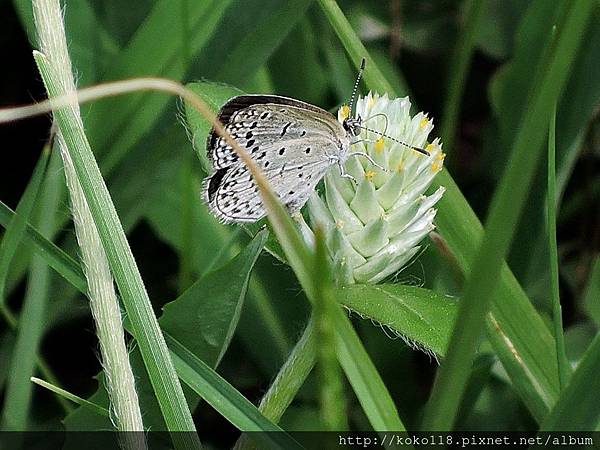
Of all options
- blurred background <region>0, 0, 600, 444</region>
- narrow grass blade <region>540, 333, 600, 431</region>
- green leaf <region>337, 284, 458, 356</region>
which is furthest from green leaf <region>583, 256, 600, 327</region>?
narrow grass blade <region>540, 333, 600, 431</region>

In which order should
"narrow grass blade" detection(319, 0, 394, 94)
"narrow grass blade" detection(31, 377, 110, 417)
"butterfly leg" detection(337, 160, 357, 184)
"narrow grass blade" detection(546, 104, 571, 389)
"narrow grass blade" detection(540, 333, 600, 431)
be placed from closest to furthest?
"narrow grass blade" detection(540, 333, 600, 431), "narrow grass blade" detection(31, 377, 110, 417), "narrow grass blade" detection(546, 104, 571, 389), "butterfly leg" detection(337, 160, 357, 184), "narrow grass blade" detection(319, 0, 394, 94)

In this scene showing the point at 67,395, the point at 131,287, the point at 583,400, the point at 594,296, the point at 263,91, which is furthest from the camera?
the point at 263,91

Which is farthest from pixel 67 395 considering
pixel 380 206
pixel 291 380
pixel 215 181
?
pixel 380 206

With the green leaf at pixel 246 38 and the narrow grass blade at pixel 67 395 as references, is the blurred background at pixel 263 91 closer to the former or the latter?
the green leaf at pixel 246 38

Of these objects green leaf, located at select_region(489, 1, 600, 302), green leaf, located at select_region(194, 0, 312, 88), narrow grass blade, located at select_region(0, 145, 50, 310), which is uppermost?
narrow grass blade, located at select_region(0, 145, 50, 310)

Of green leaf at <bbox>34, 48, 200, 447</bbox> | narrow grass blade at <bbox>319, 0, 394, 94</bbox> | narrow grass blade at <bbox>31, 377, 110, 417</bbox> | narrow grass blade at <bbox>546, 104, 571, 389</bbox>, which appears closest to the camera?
green leaf at <bbox>34, 48, 200, 447</bbox>

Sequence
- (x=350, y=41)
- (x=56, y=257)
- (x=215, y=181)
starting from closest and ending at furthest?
(x=56, y=257) < (x=215, y=181) < (x=350, y=41)

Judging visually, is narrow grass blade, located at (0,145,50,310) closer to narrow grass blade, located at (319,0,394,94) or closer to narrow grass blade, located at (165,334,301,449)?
narrow grass blade, located at (165,334,301,449)

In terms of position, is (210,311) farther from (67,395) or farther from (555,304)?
(555,304)
